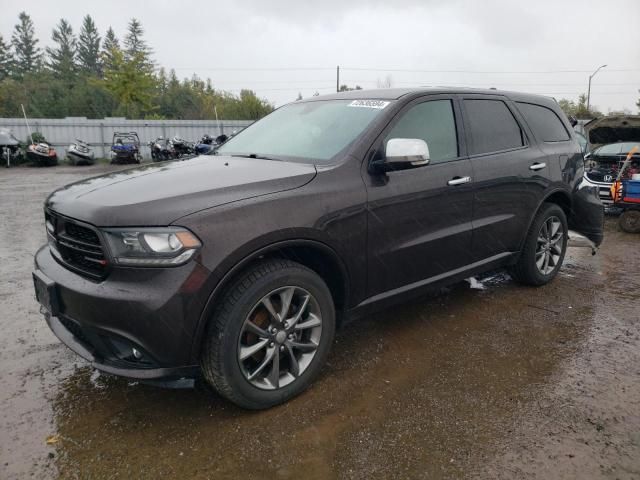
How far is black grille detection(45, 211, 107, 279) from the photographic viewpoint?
7.79 ft

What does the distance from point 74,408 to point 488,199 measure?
3.22 metres

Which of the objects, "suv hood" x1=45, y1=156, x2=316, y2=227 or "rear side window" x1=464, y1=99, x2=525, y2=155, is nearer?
"suv hood" x1=45, y1=156, x2=316, y2=227

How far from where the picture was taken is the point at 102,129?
25.2 meters

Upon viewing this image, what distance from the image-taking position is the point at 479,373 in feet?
10.2

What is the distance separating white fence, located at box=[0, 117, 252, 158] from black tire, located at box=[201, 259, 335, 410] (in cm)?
2420

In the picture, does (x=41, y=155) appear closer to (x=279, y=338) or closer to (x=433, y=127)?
(x=433, y=127)

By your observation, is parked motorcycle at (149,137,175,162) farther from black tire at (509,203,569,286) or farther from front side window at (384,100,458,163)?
front side window at (384,100,458,163)

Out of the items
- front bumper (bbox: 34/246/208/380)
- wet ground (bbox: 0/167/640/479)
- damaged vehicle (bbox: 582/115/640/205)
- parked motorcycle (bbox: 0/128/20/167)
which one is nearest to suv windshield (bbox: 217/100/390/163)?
front bumper (bbox: 34/246/208/380)

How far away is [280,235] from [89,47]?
259 feet

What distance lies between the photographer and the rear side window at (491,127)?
3.82 meters

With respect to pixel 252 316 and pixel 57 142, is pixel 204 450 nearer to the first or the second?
pixel 252 316

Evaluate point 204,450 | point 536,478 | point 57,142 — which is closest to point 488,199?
point 536,478

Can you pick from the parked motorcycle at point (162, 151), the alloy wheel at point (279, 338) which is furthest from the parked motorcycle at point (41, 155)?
the alloy wheel at point (279, 338)

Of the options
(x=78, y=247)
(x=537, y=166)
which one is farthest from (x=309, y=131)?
(x=537, y=166)
